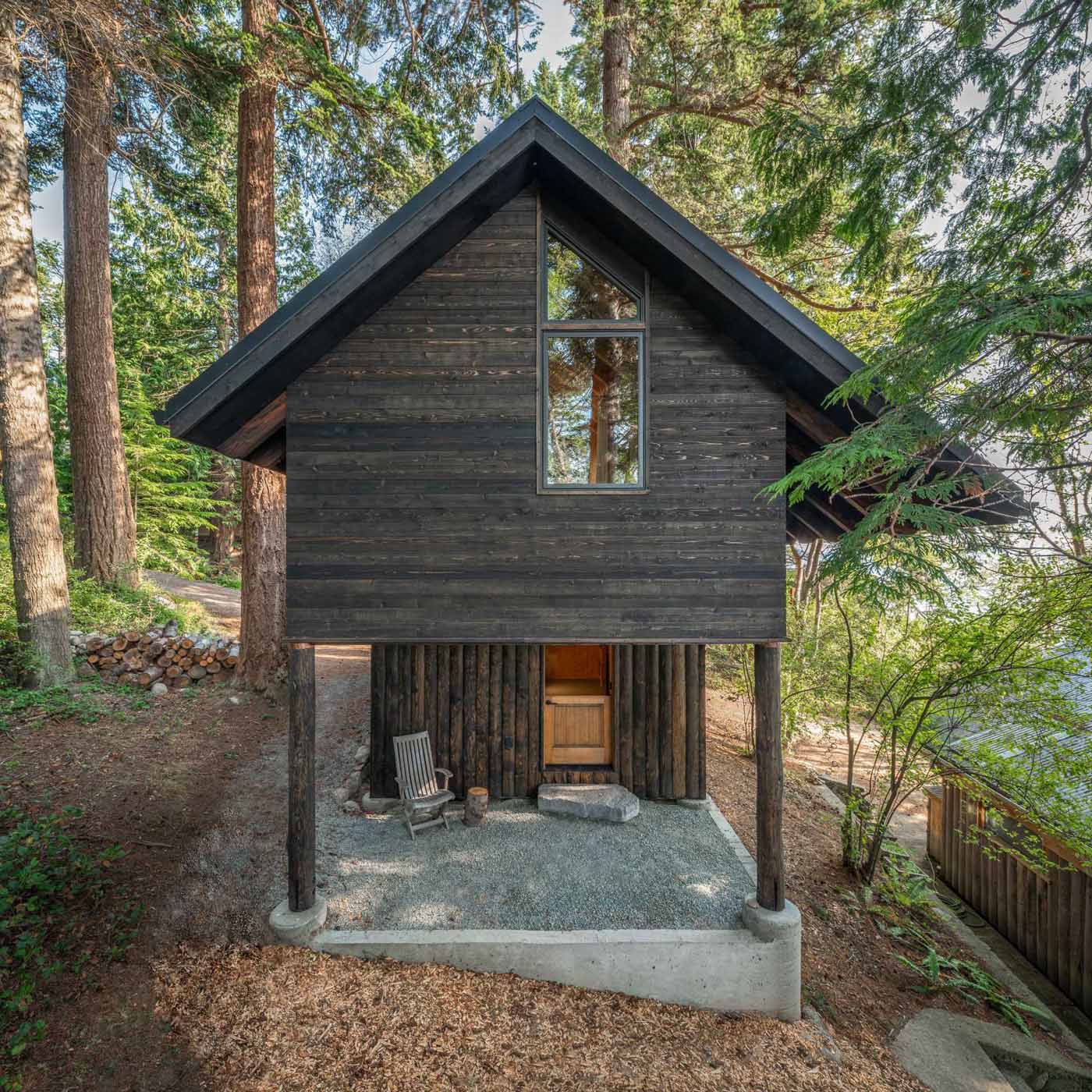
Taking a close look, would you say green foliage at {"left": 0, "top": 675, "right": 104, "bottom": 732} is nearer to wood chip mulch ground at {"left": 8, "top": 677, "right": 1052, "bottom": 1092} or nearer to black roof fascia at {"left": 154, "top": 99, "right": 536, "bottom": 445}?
wood chip mulch ground at {"left": 8, "top": 677, "right": 1052, "bottom": 1092}

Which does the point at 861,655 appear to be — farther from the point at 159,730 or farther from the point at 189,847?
the point at 159,730

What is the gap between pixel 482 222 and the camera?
13.6ft

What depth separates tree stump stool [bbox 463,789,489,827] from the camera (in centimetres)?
576

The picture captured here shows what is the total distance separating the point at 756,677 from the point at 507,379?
3195mm

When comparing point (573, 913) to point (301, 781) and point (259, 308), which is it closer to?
point (301, 781)

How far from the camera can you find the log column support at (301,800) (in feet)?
13.3

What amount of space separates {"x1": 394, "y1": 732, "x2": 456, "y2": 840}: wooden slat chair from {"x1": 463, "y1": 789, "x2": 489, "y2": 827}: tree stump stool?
21 centimetres

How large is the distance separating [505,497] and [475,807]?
12.2ft

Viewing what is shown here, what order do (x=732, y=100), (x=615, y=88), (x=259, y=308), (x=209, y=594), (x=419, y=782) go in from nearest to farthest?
(x=419, y=782) < (x=259, y=308) < (x=732, y=100) < (x=615, y=88) < (x=209, y=594)

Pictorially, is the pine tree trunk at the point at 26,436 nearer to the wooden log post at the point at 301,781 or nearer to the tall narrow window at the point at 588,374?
the wooden log post at the point at 301,781

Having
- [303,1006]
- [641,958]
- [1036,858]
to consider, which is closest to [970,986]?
[1036,858]

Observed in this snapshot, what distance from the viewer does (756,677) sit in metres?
4.37

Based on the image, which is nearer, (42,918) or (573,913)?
(42,918)

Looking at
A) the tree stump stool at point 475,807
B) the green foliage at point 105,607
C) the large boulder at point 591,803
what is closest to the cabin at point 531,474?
the tree stump stool at point 475,807
